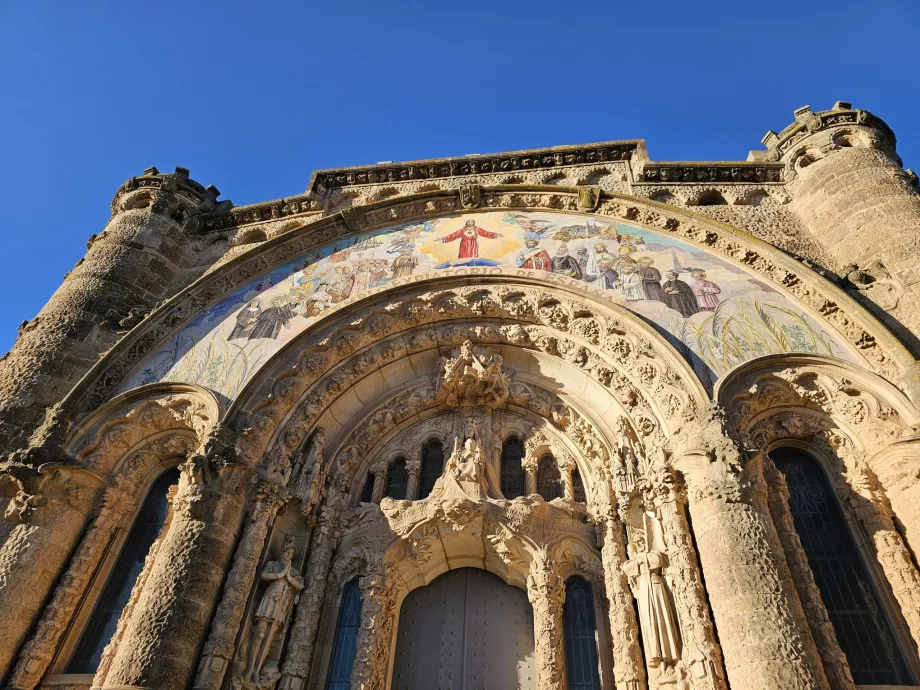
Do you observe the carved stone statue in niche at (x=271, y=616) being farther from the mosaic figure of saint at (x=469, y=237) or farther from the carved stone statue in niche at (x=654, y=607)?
the mosaic figure of saint at (x=469, y=237)

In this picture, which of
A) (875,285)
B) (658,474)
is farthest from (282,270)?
(875,285)

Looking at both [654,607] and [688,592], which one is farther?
[654,607]

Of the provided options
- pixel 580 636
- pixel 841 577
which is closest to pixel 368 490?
pixel 580 636

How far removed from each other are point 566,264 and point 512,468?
335cm

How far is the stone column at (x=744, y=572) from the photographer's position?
5.12 m

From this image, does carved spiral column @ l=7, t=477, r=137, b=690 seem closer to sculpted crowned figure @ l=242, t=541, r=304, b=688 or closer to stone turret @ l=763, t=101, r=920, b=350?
sculpted crowned figure @ l=242, t=541, r=304, b=688

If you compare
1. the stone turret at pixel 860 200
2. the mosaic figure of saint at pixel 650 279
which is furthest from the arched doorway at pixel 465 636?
the stone turret at pixel 860 200

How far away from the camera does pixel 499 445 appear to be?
8945 mm

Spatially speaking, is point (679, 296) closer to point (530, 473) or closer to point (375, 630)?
point (530, 473)

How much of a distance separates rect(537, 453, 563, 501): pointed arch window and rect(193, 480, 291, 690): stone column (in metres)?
3.56

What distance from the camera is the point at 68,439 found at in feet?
27.5

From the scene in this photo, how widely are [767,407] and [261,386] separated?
690 centimetres

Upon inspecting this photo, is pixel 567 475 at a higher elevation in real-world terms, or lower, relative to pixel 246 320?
lower

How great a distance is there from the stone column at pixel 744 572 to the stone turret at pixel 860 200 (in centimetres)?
333
